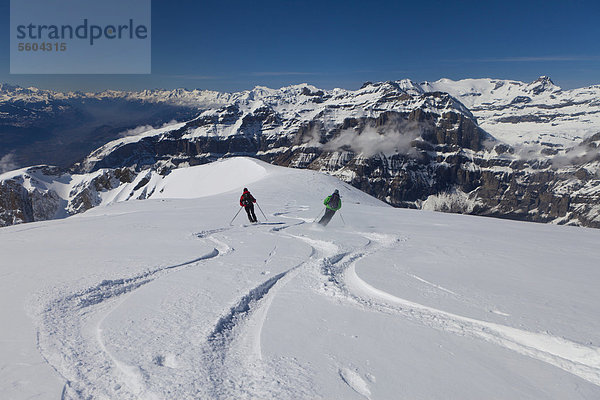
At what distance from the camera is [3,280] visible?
7285 millimetres

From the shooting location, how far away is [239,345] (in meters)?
5.17

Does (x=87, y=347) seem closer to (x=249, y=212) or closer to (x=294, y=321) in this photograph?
(x=294, y=321)

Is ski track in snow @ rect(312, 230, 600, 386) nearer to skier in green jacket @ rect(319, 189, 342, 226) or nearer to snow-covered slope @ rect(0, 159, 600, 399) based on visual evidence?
snow-covered slope @ rect(0, 159, 600, 399)

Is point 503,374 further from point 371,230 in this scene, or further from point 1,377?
point 371,230

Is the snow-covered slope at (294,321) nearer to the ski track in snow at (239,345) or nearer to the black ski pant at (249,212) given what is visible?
the ski track in snow at (239,345)

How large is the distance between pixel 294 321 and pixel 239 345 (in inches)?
42.1

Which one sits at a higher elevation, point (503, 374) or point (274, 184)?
point (274, 184)

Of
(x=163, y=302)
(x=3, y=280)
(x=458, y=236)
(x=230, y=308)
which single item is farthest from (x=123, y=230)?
(x=458, y=236)

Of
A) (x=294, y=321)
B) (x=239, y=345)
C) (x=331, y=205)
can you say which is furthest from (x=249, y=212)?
(x=239, y=345)

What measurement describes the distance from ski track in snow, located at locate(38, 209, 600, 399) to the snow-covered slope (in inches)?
0.9

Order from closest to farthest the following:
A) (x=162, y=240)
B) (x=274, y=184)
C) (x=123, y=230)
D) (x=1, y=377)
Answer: (x=1, y=377)
(x=162, y=240)
(x=123, y=230)
(x=274, y=184)

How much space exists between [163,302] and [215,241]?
20.1 feet

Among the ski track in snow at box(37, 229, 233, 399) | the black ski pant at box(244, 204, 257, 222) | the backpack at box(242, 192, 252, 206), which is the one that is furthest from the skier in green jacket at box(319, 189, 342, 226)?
the ski track in snow at box(37, 229, 233, 399)

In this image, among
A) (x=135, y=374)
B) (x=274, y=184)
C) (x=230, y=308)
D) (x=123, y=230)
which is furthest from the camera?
(x=274, y=184)
